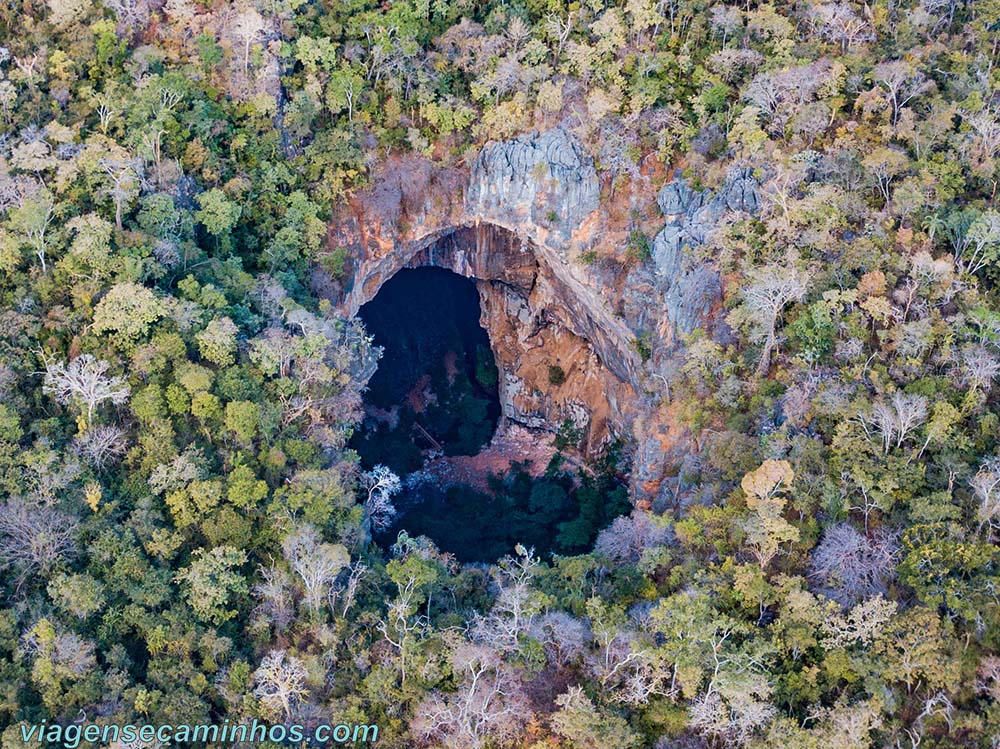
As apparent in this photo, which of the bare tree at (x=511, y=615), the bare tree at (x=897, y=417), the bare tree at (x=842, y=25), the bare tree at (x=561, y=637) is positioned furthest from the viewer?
the bare tree at (x=842, y=25)

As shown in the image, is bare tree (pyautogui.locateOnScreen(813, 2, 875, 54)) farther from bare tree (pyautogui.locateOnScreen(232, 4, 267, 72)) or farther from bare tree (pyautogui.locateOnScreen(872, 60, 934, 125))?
bare tree (pyautogui.locateOnScreen(232, 4, 267, 72))

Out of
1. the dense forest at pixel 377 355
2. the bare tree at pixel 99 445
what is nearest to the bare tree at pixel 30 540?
the dense forest at pixel 377 355

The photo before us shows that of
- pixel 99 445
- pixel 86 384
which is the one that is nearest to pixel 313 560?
pixel 99 445

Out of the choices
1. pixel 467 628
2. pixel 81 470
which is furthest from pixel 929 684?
pixel 81 470

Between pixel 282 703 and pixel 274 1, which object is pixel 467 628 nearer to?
pixel 282 703

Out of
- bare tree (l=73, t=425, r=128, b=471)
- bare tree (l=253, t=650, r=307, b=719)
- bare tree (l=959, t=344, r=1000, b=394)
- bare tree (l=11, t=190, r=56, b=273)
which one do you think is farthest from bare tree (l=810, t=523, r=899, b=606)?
bare tree (l=11, t=190, r=56, b=273)

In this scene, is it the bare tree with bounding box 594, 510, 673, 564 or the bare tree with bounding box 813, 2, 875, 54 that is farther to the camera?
the bare tree with bounding box 813, 2, 875, 54

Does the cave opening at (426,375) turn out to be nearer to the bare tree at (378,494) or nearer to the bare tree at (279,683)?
the bare tree at (378,494)
